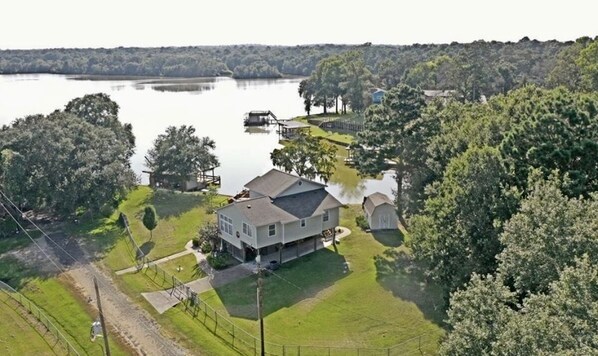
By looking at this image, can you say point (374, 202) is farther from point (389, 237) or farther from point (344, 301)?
point (344, 301)

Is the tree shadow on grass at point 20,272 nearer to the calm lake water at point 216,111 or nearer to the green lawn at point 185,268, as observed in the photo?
the green lawn at point 185,268

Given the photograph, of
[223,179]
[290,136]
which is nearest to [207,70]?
[290,136]

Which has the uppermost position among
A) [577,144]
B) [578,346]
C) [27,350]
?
[577,144]

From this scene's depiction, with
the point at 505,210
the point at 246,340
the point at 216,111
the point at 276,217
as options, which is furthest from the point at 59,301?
the point at 216,111

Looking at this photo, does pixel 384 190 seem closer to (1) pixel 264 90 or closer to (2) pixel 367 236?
(2) pixel 367 236

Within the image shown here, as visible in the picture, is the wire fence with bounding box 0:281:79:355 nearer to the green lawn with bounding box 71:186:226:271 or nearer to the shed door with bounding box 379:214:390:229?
the green lawn with bounding box 71:186:226:271

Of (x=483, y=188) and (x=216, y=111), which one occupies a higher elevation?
(x=483, y=188)
